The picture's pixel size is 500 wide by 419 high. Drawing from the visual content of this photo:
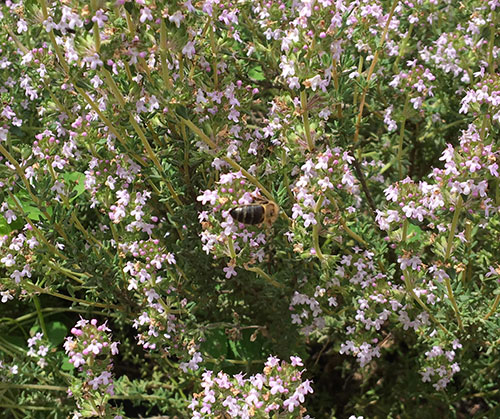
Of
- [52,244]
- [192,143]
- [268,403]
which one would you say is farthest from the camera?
[52,244]

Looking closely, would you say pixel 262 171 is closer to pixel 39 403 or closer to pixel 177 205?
pixel 177 205

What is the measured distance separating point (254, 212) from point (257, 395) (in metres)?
0.68

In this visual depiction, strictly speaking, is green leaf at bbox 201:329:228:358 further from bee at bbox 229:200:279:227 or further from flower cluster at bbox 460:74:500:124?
flower cluster at bbox 460:74:500:124

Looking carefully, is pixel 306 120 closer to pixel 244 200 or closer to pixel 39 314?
pixel 244 200

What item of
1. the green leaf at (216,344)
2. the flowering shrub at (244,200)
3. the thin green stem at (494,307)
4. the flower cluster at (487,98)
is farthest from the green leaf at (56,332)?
the flower cluster at (487,98)

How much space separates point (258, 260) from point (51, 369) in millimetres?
1346

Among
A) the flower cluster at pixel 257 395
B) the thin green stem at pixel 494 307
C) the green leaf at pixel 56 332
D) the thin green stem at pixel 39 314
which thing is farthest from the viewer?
the green leaf at pixel 56 332

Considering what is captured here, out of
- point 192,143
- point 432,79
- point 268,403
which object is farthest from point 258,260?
point 432,79

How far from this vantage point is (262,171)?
2.99 meters

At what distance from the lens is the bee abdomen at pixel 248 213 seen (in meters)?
2.40

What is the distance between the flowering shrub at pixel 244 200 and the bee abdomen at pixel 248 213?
1cm

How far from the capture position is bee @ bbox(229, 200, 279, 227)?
7.88 ft

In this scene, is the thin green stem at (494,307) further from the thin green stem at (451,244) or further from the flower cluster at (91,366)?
the flower cluster at (91,366)

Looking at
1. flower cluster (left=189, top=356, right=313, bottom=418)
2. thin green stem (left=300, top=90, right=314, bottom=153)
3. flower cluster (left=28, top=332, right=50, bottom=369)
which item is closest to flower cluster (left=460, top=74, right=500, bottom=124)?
thin green stem (left=300, top=90, right=314, bottom=153)
